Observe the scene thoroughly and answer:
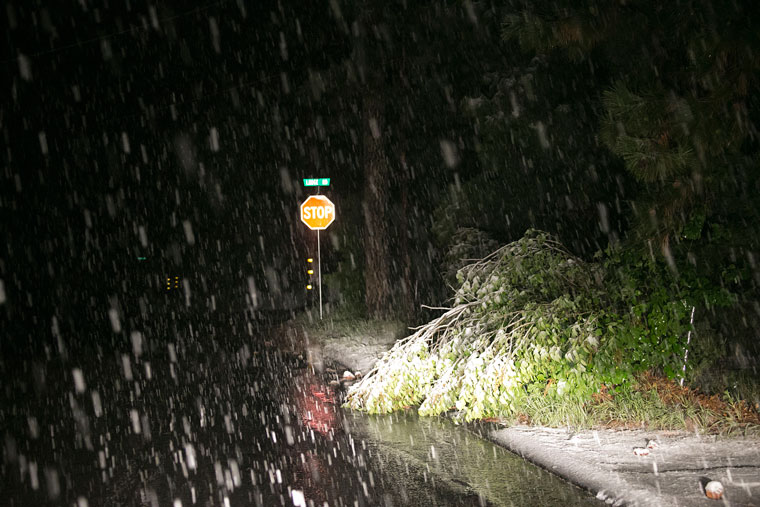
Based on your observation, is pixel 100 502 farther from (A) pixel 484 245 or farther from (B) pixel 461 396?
(A) pixel 484 245

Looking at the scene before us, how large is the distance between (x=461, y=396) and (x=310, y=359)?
5.30 m

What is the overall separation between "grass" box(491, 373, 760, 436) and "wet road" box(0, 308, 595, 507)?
3.00 ft

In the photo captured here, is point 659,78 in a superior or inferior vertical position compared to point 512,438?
superior

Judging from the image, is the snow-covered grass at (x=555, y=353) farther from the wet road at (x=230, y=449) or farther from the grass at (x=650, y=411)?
the wet road at (x=230, y=449)

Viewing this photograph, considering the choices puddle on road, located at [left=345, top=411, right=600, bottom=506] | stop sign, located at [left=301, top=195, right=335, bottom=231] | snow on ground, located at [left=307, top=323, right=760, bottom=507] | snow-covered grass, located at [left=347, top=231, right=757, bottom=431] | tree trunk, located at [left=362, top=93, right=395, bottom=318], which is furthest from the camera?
stop sign, located at [left=301, top=195, right=335, bottom=231]

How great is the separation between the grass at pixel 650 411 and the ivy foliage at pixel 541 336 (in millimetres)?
173

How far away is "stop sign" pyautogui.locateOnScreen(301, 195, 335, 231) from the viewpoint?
16.0 meters

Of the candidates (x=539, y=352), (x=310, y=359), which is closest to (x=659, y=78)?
(x=539, y=352)

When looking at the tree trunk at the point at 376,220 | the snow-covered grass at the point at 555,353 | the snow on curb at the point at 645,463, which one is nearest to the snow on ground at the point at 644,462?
the snow on curb at the point at 645,463

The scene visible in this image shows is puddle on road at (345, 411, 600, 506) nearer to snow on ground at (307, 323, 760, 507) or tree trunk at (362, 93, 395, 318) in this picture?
snow on ground at (307, 323, 760, 507)

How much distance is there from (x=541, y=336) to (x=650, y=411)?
1300 millimetres

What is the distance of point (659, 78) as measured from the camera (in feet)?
18.2

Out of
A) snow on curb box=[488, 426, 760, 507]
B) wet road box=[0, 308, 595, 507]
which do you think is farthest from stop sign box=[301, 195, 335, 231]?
snow on curb box=[488, 426, 760, 507]

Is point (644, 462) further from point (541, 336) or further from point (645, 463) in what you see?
point (541, 336)
